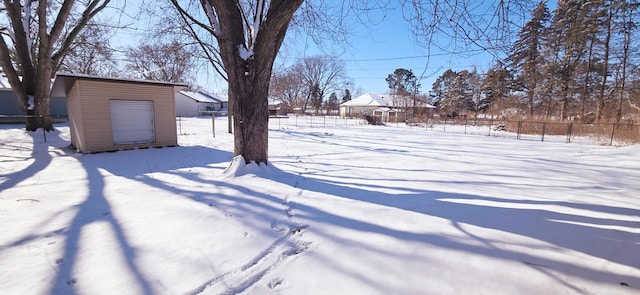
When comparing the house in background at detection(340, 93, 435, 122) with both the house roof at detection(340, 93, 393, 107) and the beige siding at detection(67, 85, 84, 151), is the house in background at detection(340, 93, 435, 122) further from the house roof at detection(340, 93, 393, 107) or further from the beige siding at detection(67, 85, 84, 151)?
the beige siding at detection(67, 85, 84, 151)

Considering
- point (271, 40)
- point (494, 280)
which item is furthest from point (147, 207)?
point (494, 280)

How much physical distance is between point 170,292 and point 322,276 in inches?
40.2

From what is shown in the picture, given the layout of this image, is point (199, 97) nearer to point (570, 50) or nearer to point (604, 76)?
point (570, 50)

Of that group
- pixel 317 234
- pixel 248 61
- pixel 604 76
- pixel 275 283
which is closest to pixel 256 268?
Answer: pixel 275 283

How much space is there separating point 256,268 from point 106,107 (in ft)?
32.6

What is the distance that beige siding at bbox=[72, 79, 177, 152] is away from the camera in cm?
838

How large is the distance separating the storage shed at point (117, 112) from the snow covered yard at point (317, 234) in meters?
4.19

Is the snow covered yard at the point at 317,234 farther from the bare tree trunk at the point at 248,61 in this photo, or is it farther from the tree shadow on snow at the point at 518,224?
the bare tree trunk at the point at 248,61

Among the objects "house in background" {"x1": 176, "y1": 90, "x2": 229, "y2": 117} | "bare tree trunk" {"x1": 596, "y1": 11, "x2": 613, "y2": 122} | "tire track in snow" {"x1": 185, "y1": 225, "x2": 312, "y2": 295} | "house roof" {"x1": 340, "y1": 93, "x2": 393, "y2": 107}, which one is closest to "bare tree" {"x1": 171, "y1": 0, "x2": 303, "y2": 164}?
"tire track in snow" {"x1": 185, "y1": 225, "x2": 312, "y2": 295}

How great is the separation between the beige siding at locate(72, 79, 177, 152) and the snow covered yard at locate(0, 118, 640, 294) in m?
4.09

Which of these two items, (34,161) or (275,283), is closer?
(275,283)

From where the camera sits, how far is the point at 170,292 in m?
1.68

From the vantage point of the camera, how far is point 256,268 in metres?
1.99

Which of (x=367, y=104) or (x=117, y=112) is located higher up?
(x=367, y=104)
